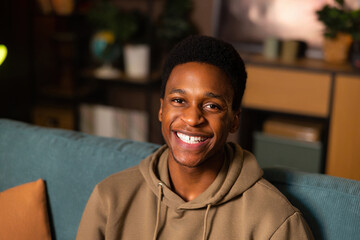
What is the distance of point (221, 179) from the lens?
45.8 inches

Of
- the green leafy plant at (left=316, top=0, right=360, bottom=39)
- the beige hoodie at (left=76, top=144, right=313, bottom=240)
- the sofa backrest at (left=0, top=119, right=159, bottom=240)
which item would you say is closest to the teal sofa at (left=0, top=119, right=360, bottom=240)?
the sofa backrest at (left=0, top=119, right=159, bottom=240)

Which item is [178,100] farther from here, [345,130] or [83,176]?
[345,130]

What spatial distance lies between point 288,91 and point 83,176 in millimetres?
1853

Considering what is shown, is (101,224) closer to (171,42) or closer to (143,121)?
(143,121)

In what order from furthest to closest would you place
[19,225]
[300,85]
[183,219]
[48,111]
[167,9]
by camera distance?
[48,111] → [167,9] → [300,85] → [19,225] → [183,219]

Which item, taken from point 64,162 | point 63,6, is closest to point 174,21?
point 63,6

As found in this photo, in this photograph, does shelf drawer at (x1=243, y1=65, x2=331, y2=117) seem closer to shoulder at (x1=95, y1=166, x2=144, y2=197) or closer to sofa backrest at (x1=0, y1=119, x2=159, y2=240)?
sofa backrest at (x1=0, y1=119, x2=159, y2=240)

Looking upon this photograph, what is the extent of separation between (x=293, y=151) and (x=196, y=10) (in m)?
1.30

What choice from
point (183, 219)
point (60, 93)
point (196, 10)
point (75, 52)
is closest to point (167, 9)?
point (196, 10)

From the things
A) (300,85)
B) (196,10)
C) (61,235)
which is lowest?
(61,235)

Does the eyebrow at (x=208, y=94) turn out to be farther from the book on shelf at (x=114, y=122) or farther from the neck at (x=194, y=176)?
the book on shelf at (x=114, y=122)

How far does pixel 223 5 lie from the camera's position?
11.0ft

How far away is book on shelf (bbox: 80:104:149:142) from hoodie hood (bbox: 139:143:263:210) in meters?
2.12

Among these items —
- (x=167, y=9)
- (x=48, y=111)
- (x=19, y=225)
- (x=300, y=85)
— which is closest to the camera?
(x=19, y=225)
